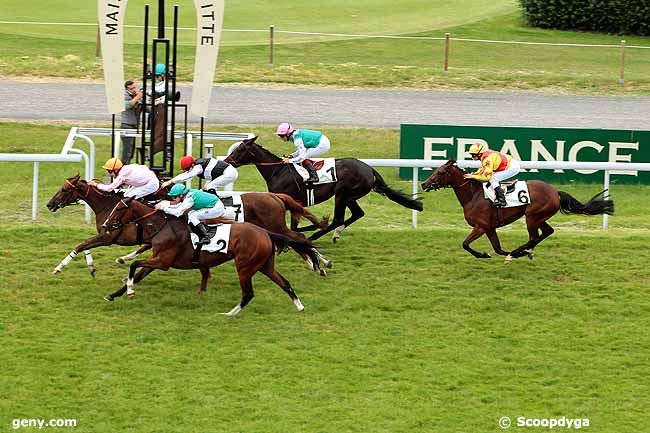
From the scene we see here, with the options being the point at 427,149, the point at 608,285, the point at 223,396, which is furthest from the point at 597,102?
the point at 223,396

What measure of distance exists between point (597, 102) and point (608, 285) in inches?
445

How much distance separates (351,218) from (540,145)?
12.9 feet

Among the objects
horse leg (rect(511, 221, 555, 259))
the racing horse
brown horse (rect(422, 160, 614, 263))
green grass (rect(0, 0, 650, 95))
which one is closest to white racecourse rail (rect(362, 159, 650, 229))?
Answer: brown horse (rect(422, 160, 614, 263))

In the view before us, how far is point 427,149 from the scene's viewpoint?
17.0 metres

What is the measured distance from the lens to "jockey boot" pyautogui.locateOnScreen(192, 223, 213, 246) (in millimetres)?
11281

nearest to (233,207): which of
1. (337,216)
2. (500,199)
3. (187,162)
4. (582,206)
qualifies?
(187,162)

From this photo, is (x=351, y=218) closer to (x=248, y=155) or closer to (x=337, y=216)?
(x=337, y=216)

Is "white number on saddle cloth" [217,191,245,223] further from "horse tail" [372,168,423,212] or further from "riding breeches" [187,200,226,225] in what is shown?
"horse tail" [372,168,423,212]

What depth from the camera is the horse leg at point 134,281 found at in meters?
11.6

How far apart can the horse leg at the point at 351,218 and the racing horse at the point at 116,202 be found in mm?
964

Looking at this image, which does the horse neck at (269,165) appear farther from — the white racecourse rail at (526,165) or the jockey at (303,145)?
the white racecourse rail at (526,165)

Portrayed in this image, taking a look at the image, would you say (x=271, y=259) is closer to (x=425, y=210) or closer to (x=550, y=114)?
(x=425, y=210)

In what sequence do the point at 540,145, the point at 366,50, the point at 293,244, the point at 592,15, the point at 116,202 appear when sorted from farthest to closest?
the point at 592,15 → the point at 366,50 → the point at 540,145 → the point at 116,202 → the point at 293,244

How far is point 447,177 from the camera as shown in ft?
43.1
